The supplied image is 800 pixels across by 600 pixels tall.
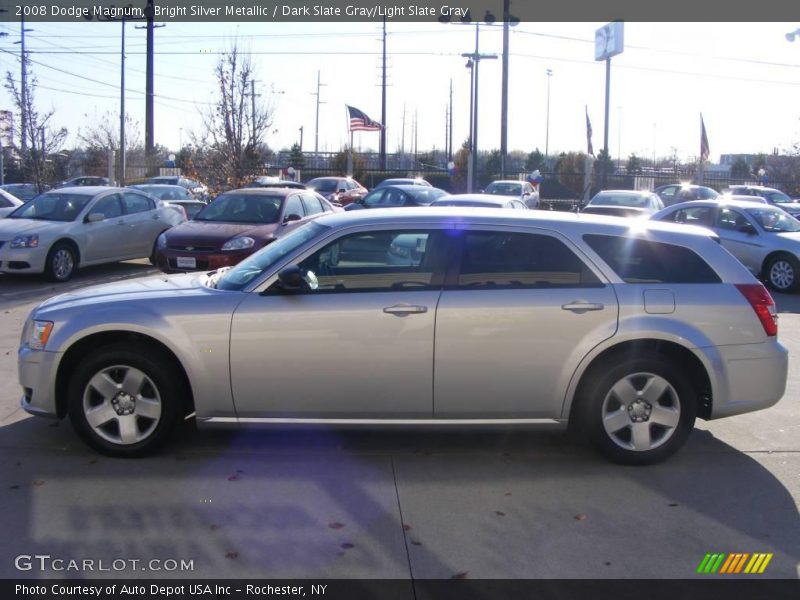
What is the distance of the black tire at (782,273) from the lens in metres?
13.8

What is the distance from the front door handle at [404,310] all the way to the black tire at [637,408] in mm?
1164

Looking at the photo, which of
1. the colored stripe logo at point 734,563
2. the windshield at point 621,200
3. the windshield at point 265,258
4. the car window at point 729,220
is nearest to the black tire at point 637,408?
the colored stripe logo at point 734,563

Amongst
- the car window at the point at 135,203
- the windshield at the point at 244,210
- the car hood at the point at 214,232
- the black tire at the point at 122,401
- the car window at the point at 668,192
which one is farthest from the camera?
the car window at the point at 668,192

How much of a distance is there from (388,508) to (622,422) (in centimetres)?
168

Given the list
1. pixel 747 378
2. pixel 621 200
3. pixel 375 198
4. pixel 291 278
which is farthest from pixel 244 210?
pixel 621 200

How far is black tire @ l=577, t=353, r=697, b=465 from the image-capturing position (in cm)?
527

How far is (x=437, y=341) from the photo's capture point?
17.0ft

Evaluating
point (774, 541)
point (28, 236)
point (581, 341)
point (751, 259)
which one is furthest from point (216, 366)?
point (751, 259)

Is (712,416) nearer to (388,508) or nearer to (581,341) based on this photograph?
(581,341)

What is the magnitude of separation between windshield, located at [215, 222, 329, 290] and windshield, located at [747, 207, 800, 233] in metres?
11.2

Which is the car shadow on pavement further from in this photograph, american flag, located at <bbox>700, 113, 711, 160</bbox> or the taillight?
american flag, located at <bbox>700, 113, 711, 160</bbox>

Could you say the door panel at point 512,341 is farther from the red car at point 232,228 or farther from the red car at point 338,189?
the red car at point 338,189

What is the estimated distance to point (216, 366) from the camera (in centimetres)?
520
